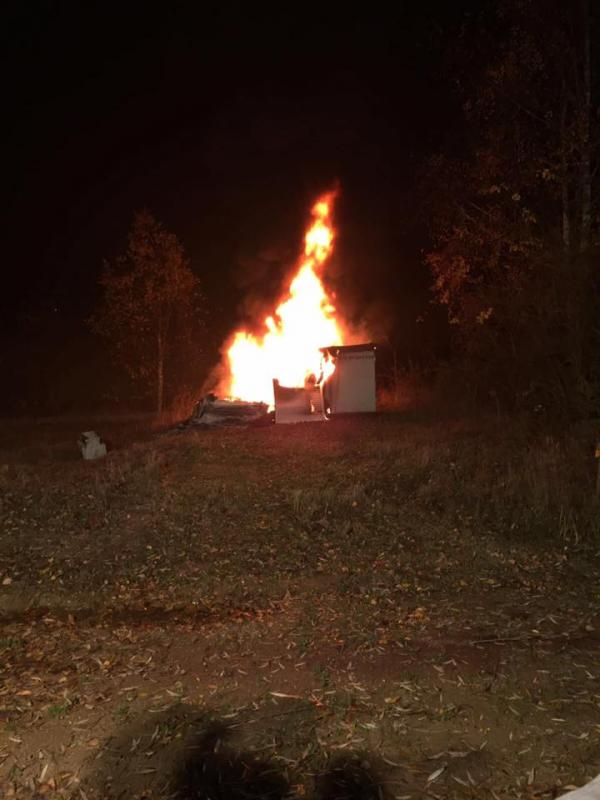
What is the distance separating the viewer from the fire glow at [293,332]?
22766mm

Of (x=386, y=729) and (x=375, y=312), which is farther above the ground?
(x=375, y=312)

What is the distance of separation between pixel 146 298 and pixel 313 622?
640 inches

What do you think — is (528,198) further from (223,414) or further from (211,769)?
(211,769)

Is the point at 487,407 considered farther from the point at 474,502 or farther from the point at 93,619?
the point at 93,619

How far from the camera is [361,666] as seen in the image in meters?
4.41

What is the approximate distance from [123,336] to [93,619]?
16.0 meters

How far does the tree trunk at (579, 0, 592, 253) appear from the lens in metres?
11.1

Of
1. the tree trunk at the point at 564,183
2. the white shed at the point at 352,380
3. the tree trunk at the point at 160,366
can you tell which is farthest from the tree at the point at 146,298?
the tree trunk at the point at 564,183

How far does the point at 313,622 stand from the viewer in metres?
5.19

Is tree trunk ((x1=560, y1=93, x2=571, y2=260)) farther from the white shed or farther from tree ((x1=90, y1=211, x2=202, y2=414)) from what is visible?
tree ((x1=90, y1=211, x2=202, y2=414))

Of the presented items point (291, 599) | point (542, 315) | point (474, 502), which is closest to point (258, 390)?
point (542, 315)

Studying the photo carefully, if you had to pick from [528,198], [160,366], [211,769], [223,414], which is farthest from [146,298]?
[211,769]

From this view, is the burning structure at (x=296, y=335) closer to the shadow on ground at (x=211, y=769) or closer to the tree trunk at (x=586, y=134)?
the tree trunk at (x=586, y=134)

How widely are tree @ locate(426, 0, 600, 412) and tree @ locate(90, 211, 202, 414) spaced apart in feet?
30.6
